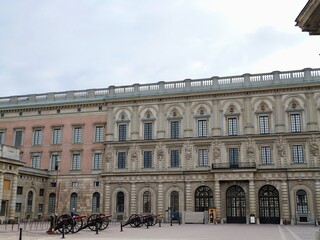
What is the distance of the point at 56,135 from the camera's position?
50.8 metres

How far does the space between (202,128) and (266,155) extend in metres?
7.81

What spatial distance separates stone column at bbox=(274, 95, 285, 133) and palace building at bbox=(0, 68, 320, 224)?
4.4 inches

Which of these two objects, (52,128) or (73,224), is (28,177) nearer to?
(52,128)

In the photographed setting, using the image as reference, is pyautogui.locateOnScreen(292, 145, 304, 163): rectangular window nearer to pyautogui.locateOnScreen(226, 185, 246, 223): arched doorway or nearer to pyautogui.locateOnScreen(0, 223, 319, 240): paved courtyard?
pyautogui.locateOnScreen(226, 185, 246, 223): arched doorway

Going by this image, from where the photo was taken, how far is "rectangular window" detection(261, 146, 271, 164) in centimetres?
4247

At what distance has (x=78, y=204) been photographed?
157 feet

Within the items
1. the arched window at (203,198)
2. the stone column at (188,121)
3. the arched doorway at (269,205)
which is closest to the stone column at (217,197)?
the arched window at (203,198)

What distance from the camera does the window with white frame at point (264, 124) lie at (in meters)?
43.4

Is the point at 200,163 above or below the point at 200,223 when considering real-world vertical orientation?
above

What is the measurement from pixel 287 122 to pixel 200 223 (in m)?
14.5

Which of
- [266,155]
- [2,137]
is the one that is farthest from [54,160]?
[266,155]

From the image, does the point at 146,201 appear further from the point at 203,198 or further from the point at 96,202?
the point at 203,198

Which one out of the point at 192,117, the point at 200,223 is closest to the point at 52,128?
the point at 192,117

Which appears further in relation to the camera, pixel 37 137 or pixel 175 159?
pixel 37 137
